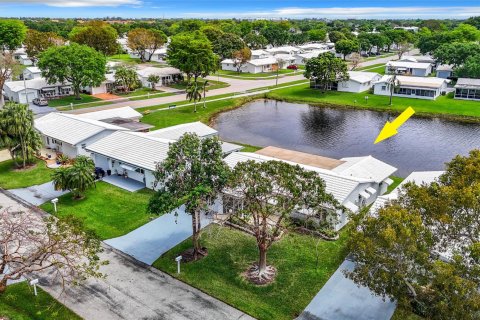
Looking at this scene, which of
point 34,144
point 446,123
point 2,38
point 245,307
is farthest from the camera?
point 2,38

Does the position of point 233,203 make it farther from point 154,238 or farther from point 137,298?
point 137,298

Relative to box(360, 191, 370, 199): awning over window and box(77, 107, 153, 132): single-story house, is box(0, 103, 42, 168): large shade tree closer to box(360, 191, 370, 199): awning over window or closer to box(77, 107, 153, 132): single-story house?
box(77, 107, 153, 132): single-story house

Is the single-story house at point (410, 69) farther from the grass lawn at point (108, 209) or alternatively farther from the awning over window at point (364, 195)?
the grass lawn at point (108, 209)

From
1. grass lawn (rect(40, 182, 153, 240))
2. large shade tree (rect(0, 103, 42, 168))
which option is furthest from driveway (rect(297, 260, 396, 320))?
large shade tree (rect(0, 103, 42, 168))

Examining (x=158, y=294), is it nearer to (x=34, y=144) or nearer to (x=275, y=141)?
(x=34, y=144)

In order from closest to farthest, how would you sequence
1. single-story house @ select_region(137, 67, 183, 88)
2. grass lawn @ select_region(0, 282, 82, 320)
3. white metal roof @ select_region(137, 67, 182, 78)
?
1. grass lawn @ select_region(0, 282, 82, 320)
2. single-story house @ select_region(137, 67, 183, 88)
3. white metal roof @ select_region(137, 67, 182, 78)

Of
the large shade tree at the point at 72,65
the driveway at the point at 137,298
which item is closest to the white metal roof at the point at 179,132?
the driveway at the point at 137,298

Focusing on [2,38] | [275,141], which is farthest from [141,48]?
[275,141]
